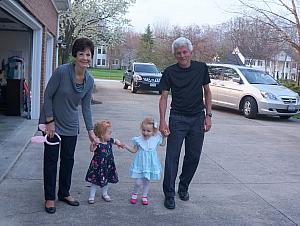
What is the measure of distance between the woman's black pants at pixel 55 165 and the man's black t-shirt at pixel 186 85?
120 cm

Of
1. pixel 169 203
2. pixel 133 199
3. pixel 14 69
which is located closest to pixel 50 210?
pixel 133 199

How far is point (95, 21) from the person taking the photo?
2492 cm

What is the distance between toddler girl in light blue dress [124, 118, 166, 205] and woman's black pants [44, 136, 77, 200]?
2.15 ft

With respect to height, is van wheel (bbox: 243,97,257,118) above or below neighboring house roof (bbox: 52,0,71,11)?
below

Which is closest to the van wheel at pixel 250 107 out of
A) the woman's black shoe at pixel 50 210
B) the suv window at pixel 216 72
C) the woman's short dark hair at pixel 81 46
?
the suv window at pixel 216 72

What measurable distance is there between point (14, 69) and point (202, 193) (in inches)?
313

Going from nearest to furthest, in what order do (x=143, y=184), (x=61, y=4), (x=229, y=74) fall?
(x=143, y=184), (x=61, y=4), (x=229, y=74)

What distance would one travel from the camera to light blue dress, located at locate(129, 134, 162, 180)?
467 cm

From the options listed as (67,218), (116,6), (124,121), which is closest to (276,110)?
(124,121)

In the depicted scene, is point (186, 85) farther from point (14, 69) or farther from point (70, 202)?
point (14, 69)

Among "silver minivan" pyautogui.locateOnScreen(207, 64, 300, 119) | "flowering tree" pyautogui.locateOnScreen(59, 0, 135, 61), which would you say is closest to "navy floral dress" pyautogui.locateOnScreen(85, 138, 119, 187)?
"silver minivan" pyautogui.locateOnScreen(207, 64, 300, 119)

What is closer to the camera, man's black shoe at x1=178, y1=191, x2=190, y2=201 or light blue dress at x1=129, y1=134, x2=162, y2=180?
light blue dress at x1=129, y1=134, x2=162, y2=180

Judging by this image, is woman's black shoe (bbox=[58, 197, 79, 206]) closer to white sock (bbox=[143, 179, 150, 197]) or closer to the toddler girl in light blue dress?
the toddler girl in light blue dress

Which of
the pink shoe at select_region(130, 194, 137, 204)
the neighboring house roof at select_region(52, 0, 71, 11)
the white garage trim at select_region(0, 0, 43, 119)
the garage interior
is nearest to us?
the pink shoe at select_region(130, 194, 137, 204)
